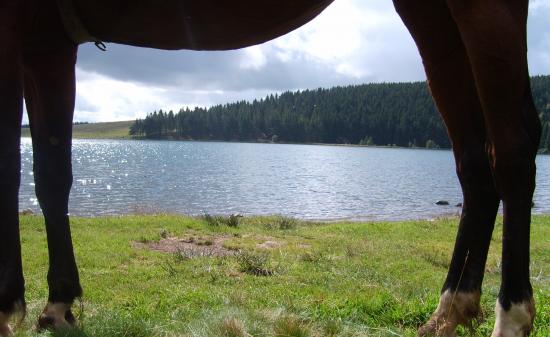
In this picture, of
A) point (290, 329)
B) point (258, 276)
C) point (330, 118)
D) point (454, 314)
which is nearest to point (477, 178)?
point (454, 314)

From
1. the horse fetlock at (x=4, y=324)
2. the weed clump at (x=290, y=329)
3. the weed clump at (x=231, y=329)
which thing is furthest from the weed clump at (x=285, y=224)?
the horse fetlock at (x=4, y=324)

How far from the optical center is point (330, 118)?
138375 mm

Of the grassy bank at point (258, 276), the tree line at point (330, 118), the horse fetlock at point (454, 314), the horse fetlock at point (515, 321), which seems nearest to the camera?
Answer: the horse fetlock at point (515, 321)

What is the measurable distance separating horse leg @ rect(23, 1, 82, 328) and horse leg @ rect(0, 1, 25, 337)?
0.56m

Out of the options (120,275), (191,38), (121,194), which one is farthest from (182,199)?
(191,38)

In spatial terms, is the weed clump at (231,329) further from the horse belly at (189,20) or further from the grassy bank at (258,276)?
the horse belly at (189,20)

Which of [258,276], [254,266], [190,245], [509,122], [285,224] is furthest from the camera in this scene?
[285,224]

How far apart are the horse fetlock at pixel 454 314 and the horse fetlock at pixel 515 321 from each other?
1.34 feet

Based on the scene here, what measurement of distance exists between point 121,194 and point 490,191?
115 feet

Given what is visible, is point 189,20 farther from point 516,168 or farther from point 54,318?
point 54,318

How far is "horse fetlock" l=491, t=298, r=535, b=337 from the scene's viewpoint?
2.44m

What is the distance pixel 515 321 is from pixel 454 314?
1.58 ft

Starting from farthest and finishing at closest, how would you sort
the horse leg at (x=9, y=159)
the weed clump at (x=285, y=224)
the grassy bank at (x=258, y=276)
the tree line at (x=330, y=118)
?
1. the tree line at (x=330, y=118)
2. the weed clump at (x=285, y=224)
3. the grassy bank at (x=258, y=276)
4. the horse leg at (x=9, y=159)

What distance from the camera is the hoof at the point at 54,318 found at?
3127mm
